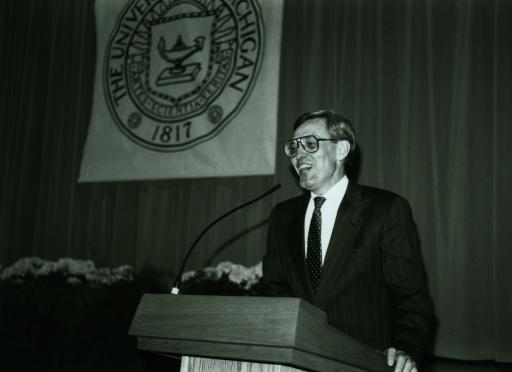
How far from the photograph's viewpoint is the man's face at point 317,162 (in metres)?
2.21

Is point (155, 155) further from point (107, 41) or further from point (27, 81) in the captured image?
point (27, 81)

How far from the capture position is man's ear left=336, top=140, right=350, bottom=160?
2.30m

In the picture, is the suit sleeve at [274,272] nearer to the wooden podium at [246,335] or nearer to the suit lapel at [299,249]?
the suit lapel at [299,249]

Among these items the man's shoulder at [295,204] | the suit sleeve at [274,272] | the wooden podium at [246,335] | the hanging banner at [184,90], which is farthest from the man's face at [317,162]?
the hanging banner at [184,90]

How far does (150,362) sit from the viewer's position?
311cm

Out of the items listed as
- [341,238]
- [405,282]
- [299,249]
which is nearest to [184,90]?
[299,249]

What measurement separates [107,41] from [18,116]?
154cm

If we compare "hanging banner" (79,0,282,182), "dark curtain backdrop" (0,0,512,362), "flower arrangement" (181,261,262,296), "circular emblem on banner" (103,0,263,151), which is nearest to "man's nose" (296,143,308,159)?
"flower arrangement" (181,261,262,296)

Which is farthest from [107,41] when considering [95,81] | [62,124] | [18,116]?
[18,116]

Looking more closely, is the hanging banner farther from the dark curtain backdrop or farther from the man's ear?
the man's ear

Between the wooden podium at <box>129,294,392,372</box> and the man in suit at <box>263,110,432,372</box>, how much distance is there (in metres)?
0.51

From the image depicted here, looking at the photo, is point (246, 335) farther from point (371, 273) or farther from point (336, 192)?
point (336, 192)

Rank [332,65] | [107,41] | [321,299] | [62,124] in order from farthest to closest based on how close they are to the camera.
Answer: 1. [62,124]
2. [107,41]
3. [332,65]
4. [321,299]

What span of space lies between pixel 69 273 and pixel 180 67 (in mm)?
2082
